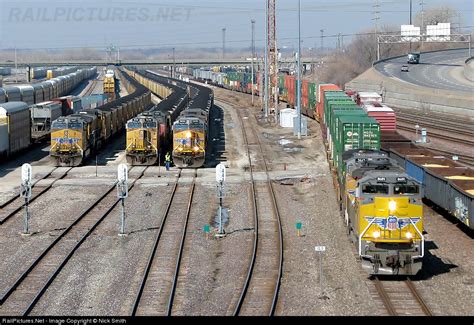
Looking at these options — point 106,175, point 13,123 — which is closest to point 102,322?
point 106,175

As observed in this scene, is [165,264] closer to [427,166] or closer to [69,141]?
[427,166]

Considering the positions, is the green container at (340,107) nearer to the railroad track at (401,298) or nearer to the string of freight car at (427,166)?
the string of freight car at (427,166)

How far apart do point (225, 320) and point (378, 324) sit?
183cm

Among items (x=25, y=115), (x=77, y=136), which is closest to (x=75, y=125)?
(x=77, y=136)

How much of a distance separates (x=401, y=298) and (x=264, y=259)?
5.40m

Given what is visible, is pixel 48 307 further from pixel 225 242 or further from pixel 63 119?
pixel 63 119

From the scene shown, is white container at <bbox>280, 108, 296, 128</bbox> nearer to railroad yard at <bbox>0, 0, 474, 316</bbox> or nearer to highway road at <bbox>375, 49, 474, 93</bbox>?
railroad yard at <bbox>0, 0, 474, 316</bbox>

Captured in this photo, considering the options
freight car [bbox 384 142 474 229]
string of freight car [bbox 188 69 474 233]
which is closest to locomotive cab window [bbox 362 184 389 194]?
string of freight car [bbox 188 69 474 233]

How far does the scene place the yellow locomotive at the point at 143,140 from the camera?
43438mm

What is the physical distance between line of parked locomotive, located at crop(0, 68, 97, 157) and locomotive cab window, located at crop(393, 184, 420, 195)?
29.5 m

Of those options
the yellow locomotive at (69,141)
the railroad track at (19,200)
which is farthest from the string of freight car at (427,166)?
the yellow locomotive at (69,141)

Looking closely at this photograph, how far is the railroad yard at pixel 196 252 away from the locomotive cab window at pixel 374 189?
259cm

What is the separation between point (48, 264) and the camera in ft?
75.8

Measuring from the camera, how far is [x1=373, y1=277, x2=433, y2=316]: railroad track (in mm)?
18328
